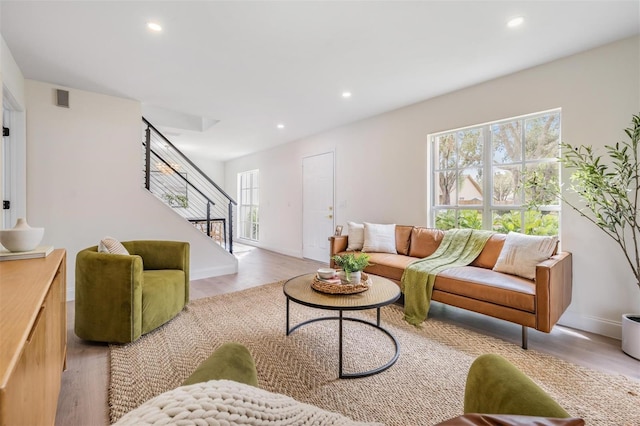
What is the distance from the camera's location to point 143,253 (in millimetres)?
2912

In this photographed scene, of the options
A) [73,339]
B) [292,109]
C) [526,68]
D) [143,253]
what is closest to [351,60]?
[292,109]

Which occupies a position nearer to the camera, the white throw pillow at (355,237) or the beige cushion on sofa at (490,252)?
the beige cushion on sofa at (490,252)

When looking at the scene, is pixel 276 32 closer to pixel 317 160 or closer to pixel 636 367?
pixel 317 160

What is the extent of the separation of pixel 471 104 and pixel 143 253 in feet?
13.0

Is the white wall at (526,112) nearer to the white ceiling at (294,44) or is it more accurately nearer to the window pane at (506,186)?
the white ceiling at (294,44)

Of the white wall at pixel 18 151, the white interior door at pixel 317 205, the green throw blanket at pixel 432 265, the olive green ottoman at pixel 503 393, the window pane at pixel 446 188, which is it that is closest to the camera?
the olive green ottoman at pixel 503 393

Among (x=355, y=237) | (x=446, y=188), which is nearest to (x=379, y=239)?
(x=355, y=237)

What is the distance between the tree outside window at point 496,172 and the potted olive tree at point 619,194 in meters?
0.29

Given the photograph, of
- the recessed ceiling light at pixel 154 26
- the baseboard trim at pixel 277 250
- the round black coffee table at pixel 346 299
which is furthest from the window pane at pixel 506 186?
the baseboard trim at pixel 277 250

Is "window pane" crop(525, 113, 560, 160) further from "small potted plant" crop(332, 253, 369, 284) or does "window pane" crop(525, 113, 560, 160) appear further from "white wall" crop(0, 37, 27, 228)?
"white wall" crop(0, 37, 27, 228)

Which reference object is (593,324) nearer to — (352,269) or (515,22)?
(352,269)

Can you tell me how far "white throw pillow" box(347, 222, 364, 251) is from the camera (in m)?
3.89

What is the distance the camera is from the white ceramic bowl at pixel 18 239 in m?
1.55

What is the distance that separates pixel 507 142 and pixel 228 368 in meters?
3.51
